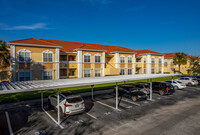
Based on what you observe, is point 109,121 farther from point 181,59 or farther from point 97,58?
point 181,59

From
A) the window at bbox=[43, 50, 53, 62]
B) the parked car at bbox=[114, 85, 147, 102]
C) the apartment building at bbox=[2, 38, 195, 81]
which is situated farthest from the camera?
the window at bbox=[43, 50, 53, 62]

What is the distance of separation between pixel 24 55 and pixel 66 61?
8.59 meters

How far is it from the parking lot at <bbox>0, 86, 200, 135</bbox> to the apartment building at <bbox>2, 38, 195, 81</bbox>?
13701 millimetres

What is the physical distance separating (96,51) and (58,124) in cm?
2482

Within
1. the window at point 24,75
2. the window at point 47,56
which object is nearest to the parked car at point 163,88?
the window at point 47,56

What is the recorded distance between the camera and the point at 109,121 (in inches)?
403

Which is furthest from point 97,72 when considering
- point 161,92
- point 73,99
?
point 73,99

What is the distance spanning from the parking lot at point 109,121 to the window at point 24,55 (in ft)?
46.0

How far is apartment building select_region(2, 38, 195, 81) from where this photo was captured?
24.3 metres

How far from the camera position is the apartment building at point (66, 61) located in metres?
24.3

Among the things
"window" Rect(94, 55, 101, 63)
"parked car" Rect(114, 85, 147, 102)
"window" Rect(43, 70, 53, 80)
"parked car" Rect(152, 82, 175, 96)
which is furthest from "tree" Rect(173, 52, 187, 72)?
"window" Rect(43, 70, 53, 80)

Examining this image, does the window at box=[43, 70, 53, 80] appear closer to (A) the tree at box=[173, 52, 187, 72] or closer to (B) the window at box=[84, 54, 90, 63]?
(B) the window at box=[84, 54, 90, 63]

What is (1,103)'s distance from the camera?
14.7 metres

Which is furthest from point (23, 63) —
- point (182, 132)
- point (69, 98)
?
point (182, 132)
